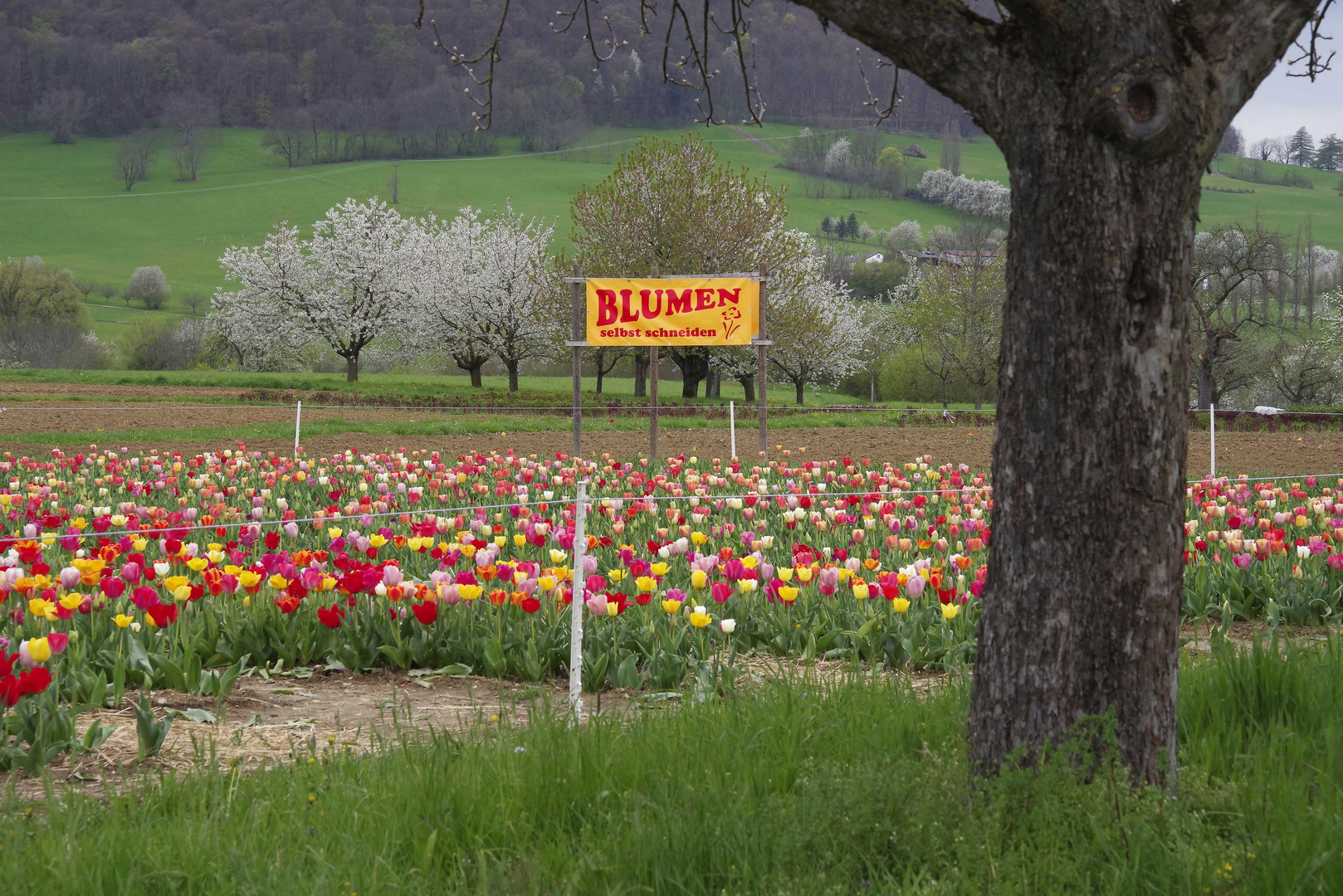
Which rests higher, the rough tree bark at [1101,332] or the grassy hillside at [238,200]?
the grassy hillside at [238,200]

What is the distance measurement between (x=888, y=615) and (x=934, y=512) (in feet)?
10.1

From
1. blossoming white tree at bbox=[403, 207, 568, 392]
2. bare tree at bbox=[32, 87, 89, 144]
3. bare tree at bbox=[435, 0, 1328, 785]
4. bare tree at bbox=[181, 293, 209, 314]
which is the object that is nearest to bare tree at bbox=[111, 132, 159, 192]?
bare tree at bbox=[32, 87, 89, 144]

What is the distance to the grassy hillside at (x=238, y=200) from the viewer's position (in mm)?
91812

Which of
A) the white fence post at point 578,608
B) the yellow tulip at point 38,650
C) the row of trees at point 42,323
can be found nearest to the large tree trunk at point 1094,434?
the white fence post at point 578,608

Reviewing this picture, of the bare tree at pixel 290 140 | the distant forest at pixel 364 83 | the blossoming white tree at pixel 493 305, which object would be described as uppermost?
the distant forest at pixel 364 83

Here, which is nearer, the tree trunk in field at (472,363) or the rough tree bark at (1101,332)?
the rough tree bark at (1101,332)

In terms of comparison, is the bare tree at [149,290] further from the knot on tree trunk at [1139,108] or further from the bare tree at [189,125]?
the knot on tree trunk at [1139,108]

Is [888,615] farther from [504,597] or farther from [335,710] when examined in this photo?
[335,710]

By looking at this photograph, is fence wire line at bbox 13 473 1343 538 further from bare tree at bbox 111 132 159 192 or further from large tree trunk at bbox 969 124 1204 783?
bare tree at bbox 111 132 159 192

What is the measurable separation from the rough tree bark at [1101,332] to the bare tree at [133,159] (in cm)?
12526

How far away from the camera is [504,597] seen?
4656 millimetres

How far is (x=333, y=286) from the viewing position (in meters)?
48.1

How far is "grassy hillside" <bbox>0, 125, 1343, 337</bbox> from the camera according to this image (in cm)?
9181

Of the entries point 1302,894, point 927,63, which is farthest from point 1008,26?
point 1302,894
